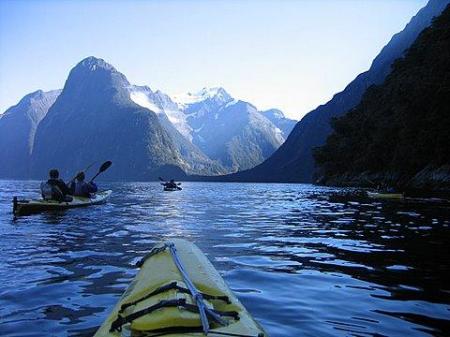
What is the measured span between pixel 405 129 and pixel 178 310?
73228 mm

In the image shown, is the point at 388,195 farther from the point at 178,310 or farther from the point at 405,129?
the point at 178,310

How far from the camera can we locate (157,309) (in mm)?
4520

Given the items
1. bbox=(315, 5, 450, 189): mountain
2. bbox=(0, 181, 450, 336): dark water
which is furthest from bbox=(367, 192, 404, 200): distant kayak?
bbox=(0, 181, 450, 336): dark water

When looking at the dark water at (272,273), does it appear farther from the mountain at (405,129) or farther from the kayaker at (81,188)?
the mountain at (405,129)

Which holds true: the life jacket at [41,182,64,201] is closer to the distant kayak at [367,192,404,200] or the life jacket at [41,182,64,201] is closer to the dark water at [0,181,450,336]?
the dark water at [0,181,450,336]

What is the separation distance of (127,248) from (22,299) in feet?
17.3

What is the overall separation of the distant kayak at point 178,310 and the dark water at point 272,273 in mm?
1219

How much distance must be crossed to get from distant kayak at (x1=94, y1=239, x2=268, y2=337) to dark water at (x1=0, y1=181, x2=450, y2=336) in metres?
1.22

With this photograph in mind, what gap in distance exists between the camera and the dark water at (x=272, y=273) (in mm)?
6613

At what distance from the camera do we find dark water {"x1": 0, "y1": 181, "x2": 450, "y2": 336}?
6613 mm

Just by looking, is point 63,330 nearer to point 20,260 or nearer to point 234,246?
point 20,260

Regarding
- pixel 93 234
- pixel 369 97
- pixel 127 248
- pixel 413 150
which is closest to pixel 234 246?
pixel 127 248

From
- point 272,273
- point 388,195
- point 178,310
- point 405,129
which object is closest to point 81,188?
point 272,273

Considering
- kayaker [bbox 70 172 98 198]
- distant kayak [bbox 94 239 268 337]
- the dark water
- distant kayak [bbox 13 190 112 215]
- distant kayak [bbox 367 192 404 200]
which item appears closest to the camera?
distant kayak [bbox 94 239 268 337]
